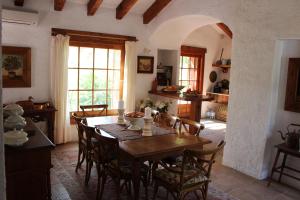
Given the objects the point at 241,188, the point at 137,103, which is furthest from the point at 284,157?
the point at 137,103

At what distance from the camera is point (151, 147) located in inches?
99.6

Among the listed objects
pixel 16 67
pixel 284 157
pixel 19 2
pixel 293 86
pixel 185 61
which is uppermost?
pixel 19 2

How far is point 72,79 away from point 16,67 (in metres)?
0.98

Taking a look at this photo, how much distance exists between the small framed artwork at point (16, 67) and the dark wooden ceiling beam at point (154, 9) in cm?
237

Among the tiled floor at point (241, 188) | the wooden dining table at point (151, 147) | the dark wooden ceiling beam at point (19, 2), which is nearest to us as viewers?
the wooden dining table at point (151, 147)

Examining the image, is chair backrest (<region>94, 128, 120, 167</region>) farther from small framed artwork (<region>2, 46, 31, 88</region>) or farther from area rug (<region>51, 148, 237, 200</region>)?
small framed artwork (<region>2, 46, 31, 88</region>)

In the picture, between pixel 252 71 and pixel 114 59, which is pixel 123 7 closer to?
pixel 114 59

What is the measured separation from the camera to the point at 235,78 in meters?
3.85

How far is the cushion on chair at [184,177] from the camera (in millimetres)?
2416

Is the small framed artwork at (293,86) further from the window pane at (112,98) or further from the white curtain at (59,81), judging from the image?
the white curtain at (59,81)

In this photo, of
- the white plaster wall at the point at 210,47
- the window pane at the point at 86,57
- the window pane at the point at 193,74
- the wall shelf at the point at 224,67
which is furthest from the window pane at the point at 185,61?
the window pane at the point at 86,57

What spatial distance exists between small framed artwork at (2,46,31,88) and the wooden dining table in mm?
2216

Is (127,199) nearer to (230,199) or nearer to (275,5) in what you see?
(230,199)

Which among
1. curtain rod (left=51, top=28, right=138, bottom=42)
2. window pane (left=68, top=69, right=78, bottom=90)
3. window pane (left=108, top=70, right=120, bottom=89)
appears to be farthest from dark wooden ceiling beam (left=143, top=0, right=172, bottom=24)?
window pane (left=68, top=69, right=78, bottom=90)
